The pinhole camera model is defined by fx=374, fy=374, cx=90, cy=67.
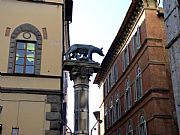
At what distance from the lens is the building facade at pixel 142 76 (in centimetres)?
2019

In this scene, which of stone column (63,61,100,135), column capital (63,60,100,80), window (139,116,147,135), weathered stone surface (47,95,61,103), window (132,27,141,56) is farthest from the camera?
window (132,27,141,56)

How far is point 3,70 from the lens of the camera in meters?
15.4

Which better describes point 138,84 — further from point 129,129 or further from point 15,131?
point 15,131

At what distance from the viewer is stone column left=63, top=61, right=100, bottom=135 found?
1238 centimetres

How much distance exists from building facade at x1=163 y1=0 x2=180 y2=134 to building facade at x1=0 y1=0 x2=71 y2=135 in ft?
16.8

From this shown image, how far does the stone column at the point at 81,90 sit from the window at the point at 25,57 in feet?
9.81

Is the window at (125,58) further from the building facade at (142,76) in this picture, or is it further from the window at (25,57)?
the window at (25,57)

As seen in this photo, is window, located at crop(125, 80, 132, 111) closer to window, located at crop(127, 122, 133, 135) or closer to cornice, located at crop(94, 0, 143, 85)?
window, located at crop(127, 122, 133, 135)

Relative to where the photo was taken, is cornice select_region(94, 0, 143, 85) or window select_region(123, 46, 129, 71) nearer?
cornice select_region(94, 0, 143, 85)

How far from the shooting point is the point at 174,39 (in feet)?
56.2

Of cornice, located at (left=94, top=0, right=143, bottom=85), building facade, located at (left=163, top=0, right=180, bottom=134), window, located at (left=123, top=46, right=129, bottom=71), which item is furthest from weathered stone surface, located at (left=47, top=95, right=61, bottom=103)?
window, located at (left=123, top=46, right=129, bottom=71)

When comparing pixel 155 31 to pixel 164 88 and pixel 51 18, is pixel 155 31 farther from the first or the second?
pixel 51 18

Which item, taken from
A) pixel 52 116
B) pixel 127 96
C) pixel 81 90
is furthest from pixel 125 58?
pixel 81 90

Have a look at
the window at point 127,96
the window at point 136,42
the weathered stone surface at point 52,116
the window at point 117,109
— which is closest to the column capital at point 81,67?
the weathered stone surface at point 52,116
